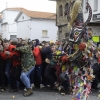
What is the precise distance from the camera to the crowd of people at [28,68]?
6.95 metres

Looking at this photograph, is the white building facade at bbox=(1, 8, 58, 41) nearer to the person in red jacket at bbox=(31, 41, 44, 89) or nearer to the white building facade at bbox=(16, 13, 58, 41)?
the white building facade at bbox=(16, 13, 58, 41)

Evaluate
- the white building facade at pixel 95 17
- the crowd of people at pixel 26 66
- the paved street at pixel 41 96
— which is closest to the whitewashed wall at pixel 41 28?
the white building facade at pixel 95 17

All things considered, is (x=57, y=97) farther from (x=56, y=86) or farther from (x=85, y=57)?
(x=85, y=57)

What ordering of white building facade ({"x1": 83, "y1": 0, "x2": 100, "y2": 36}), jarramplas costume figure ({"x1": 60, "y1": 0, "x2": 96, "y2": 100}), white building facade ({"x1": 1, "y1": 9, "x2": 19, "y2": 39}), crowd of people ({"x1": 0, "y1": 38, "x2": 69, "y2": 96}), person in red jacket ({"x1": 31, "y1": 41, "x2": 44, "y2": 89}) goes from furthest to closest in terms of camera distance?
white building facade ({"x1": 1, "y1": 9, "x2": 19, "y2": 39}) → white building facade ({"x1": 83, "y1": 0, "x2": 100, "y2": 36}) → person in red jacket ({"x1": 31, "y1": 41, "x2": 44, "y2": 89}) → crowd of people ({"x1": 0, "y1": 38, "x2": 69, "y2": 96}) → jarramplas costume figure ({"x1": 60, "y1": 0, "x2": 96, "y2": 100})

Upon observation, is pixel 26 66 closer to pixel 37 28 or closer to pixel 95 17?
pixel 95 17

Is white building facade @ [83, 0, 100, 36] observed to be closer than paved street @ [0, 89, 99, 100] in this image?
No

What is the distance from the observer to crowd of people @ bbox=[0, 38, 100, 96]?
695 cm

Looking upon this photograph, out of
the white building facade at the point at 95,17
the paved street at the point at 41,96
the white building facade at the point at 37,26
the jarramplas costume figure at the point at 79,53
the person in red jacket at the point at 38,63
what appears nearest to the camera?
the jarramplas costume figure at the point at 79,53

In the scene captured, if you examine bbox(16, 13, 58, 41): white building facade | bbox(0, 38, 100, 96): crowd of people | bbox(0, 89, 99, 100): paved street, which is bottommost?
bbox(0, 89, 99, 100): paved street

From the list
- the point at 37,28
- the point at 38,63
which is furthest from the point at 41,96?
the point at 37,28

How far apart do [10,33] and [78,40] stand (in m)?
50.7

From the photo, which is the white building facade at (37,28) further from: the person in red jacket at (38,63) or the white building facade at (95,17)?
the person in red jacket at (38,63)

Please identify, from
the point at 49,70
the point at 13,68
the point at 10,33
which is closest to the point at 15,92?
the point at 13,68

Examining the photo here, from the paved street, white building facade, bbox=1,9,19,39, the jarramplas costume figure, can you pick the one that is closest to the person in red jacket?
the paved street
